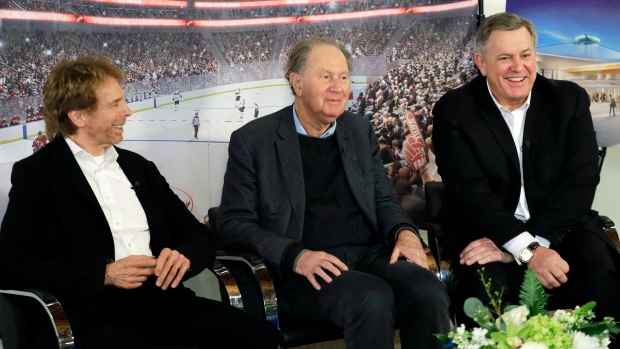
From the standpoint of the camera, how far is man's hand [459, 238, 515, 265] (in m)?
3.32

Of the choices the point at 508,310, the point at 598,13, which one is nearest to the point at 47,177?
the point at 508,310

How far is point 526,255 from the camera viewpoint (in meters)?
3.21

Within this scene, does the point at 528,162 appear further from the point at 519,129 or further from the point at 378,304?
the point at 378,304

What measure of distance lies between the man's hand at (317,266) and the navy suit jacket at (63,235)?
1.26ft

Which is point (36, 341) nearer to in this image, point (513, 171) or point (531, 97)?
point (513, 171)

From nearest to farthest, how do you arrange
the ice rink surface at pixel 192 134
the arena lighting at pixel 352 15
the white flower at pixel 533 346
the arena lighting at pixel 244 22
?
the white flower at pixel 533 346
the ice rink surface at pixel 192 134
the arena lighting at pixel 244 22
the arena lighting at pixel 352 15

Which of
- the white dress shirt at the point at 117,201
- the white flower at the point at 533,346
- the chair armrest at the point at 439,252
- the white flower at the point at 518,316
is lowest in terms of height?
the chair armrest at the point at 439,252

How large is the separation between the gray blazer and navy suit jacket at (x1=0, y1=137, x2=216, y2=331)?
190 mm

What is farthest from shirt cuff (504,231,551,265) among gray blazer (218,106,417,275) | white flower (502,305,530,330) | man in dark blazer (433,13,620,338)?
white flower (502,305,530,330)

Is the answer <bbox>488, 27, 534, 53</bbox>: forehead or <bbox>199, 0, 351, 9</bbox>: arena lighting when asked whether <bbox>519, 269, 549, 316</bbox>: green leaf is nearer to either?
<bbox>488, 27, 534, 53</bbox>: forehead

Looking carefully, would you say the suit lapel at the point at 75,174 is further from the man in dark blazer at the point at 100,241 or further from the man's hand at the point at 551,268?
the man's hand at the point at 551,268

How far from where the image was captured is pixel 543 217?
3.32 meters

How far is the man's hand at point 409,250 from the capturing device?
319 cm

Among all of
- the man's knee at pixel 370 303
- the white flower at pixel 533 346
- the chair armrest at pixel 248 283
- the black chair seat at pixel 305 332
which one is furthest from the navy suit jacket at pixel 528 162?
the white flower at pixel 533 346
